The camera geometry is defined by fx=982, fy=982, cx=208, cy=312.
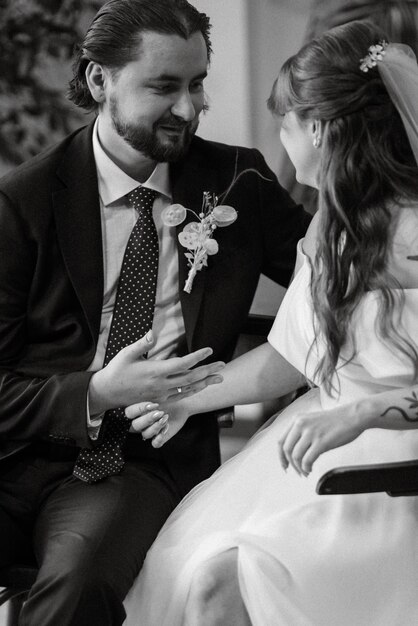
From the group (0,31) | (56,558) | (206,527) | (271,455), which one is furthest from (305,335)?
(0,31)

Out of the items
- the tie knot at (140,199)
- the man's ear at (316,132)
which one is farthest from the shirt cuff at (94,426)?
the man's ear at (316,132)

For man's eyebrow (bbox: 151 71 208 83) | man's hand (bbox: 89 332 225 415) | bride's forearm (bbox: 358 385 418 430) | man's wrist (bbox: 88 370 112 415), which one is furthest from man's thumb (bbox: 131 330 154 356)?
man's eyebrow (bbox: 151 71 208 83)

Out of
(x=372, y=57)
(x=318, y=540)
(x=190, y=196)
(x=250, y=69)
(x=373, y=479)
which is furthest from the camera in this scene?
(x=250, y=69)

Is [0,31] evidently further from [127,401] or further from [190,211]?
[127,401]

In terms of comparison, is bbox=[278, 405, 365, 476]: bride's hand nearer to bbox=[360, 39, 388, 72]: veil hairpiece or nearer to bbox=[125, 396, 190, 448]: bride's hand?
bbox=[125, 396, 190, 448]: bride's hand

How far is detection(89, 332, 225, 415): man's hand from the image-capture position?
195 centimetres

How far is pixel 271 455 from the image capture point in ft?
6.86

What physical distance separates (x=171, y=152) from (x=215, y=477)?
726 millimetres

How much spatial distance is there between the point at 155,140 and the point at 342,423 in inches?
33.0

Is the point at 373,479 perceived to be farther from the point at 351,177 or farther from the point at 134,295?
the point at 134,295

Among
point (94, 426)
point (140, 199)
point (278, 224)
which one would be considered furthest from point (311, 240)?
point (94, 426)

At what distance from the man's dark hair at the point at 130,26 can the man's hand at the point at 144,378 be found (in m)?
0.69

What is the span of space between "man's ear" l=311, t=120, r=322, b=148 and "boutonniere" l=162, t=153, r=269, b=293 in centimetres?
31

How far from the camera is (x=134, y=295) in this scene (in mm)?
2184
